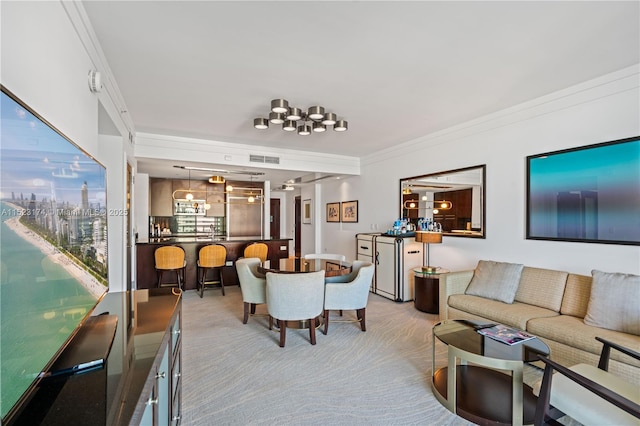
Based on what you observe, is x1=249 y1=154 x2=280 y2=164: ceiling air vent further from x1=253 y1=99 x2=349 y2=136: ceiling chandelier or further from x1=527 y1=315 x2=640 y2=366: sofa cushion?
x1=527 y1=315 x2=640 y2=366: sofa cushion

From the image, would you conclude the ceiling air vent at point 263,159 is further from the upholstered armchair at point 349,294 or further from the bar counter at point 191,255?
the upholstered armchair at point 349,294

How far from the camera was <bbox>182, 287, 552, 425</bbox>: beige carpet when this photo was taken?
2262 mm

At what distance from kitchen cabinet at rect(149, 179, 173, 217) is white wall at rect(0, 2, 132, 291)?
6.14 m

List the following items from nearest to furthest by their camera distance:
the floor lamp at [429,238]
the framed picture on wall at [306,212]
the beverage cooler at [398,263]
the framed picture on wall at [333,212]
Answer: the floor lamp at [429,238] → the beverage cooler at [398,263] → the framed picture on wall at [333,212] → the framed picture on wall at [306,212]

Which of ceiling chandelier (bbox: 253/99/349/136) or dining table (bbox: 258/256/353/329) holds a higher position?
ceiling chandelier (bbox: 253/99/349/136)

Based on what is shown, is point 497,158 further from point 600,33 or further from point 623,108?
point 600,33

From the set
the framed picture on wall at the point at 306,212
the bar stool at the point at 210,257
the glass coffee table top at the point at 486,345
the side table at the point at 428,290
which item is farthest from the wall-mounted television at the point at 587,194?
the framed picture on wall at the point at 306,212

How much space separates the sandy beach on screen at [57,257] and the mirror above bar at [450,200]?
4306 mm

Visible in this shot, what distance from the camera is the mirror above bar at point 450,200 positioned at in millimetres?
4363

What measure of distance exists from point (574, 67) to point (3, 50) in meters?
4.01

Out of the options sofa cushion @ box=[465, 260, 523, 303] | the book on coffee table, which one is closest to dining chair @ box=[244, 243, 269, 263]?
sofa cushion @ box=[465, 260, 523, 303]

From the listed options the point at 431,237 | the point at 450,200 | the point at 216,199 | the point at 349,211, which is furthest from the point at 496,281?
the point at 216,199

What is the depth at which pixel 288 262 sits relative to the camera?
4.82m

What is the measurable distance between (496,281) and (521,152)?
5.23 ft
